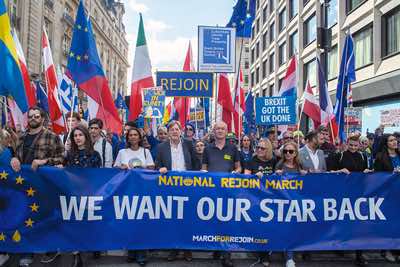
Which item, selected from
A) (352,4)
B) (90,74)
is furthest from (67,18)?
(90,74)

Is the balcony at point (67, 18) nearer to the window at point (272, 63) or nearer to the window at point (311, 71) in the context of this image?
the window at point (272, 63)

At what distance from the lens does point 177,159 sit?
5160 mm

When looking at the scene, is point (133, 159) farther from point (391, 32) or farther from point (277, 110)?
point (391, 32)

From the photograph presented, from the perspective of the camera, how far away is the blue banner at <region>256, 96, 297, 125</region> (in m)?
9.37

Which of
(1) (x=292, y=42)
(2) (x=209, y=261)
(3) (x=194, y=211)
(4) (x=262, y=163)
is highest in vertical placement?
(1) (x=292, y=42)

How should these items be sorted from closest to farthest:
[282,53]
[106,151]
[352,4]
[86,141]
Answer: [86,141] → [106,151] → [352,4] → [282,53]

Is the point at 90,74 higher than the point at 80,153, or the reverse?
the point at 90,74

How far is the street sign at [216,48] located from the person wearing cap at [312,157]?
3619 mm

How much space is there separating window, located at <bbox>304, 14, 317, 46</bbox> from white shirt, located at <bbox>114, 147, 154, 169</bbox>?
25153mm

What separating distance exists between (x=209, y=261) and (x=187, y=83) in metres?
4.79

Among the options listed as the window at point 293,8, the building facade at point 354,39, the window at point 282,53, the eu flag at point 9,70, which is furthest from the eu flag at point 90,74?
the window at point 282,53

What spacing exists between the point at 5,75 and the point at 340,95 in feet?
22.4

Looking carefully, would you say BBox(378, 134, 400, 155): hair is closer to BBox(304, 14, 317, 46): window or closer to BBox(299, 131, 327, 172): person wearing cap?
BBox(299, 131, 327, 172): person wearing cap

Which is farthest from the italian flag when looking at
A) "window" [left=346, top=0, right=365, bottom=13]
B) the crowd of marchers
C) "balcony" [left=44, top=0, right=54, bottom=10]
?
"balcony" [left=44, top=0, right=54, bottom=10]
